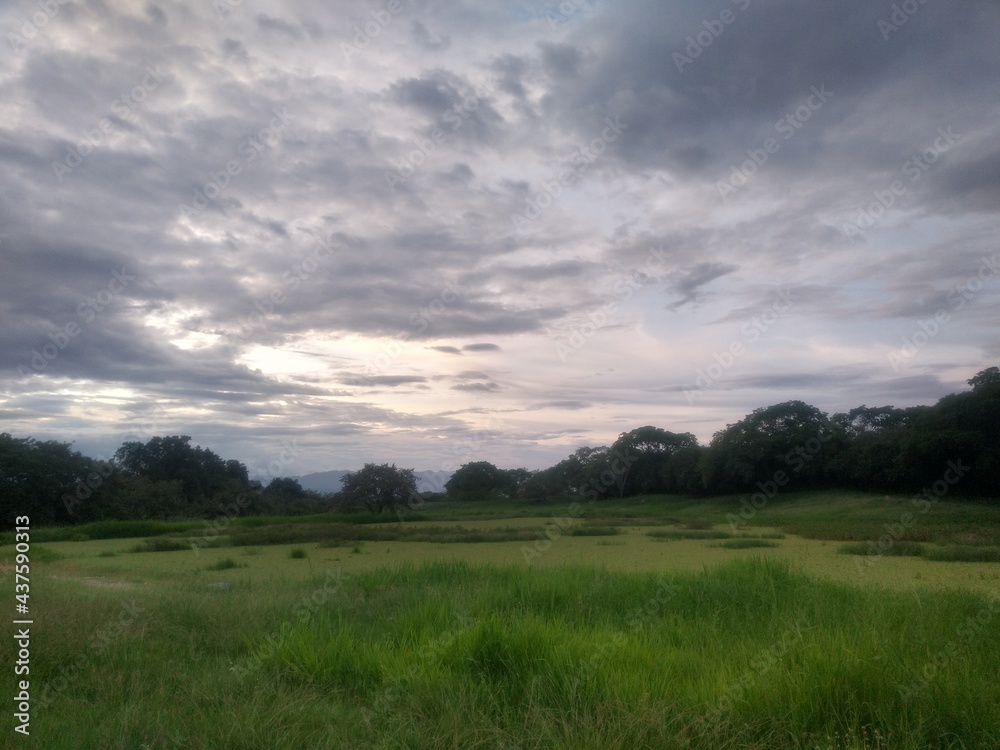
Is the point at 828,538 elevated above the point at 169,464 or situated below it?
below

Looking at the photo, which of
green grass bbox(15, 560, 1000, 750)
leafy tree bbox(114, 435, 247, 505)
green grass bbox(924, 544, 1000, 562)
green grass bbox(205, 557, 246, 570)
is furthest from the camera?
leafy tree bbox(114, 435, 247, 505)

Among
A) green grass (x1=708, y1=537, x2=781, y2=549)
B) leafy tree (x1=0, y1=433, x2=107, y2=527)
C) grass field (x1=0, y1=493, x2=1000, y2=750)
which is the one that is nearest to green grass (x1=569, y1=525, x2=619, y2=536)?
green grass (x1=708, y1=537, x2=781, y2=549)

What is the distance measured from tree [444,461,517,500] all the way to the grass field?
130ft

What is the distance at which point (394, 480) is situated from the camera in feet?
97.8

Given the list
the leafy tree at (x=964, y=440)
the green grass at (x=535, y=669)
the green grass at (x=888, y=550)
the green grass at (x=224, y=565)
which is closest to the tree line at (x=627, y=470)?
the leafy tree at (x=964, y=440)

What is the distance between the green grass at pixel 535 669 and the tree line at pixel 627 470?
17855 mm

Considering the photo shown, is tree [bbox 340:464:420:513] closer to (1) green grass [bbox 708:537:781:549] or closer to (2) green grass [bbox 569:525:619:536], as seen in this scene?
(2) green grass [bbox 569:525:619:536]

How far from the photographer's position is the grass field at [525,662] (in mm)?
3125

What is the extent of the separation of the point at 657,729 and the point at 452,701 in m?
1.09

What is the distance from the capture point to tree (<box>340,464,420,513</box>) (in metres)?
29.4

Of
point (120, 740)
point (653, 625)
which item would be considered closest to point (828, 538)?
point (653, 625)

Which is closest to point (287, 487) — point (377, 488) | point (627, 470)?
point (377, 488)

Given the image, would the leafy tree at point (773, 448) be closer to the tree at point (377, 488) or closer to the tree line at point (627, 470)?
the tree line at point (627, 470)

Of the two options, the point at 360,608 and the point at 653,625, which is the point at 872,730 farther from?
the point at 360,608
